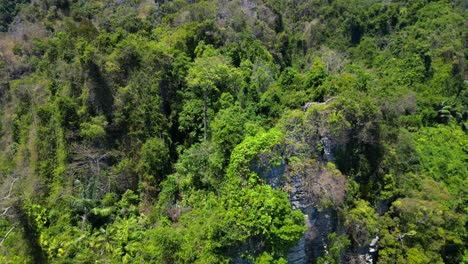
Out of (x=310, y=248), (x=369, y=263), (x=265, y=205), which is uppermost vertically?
(x=265, y=205)

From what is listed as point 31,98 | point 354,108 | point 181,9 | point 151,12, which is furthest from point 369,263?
point 151,12

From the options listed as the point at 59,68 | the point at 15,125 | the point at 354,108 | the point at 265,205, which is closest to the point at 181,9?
the point at 59,68

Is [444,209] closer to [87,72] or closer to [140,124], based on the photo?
[140,124]

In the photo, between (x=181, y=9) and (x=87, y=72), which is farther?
(x=181, y=9)

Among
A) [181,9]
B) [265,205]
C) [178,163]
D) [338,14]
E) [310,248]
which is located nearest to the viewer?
[265,205]

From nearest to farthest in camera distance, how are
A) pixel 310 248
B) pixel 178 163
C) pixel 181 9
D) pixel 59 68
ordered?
pixel 310 248 → pixel 178 163 → pixel 59 68 → pixel 181 9

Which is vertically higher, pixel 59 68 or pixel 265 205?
pixel 59 68

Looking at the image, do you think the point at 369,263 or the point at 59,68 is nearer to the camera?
the point at 369,263

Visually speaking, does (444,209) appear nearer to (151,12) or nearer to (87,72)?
(87,72)

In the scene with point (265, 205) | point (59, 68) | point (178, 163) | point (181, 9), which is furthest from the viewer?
point (181, 9)
